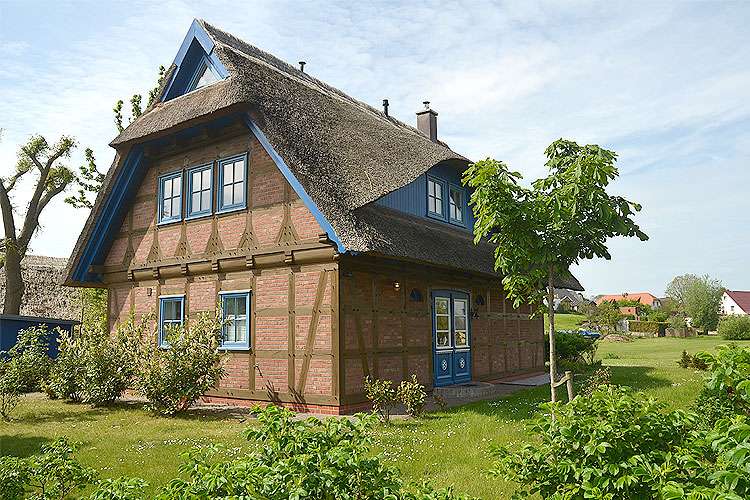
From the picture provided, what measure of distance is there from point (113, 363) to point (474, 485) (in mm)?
9310

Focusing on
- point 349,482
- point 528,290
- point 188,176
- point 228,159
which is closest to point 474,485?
point 528,290

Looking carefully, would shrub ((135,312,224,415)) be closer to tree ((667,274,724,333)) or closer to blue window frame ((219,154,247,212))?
blue window frame ((219,154,247,212))

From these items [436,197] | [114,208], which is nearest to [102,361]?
[114,208]

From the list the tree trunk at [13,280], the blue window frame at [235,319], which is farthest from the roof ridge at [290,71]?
the tree trunk at [13,280]

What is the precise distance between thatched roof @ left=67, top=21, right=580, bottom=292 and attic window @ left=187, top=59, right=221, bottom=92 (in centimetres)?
40

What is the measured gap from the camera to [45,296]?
28.4 meters

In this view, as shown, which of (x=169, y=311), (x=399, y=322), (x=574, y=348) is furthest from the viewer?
(x=574, y=348)

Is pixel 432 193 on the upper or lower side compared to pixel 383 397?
upper

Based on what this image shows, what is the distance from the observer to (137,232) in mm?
Answer: 15469

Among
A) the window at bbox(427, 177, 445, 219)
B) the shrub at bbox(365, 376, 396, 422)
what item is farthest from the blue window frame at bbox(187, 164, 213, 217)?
the shrub at bbox(365, 376, 396, 422)

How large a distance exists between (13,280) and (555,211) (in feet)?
80.1

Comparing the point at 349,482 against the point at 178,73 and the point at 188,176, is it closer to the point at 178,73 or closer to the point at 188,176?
the point at 188,176

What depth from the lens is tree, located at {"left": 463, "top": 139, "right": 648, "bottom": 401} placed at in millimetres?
8008

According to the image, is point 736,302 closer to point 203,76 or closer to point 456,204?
point 456,204
